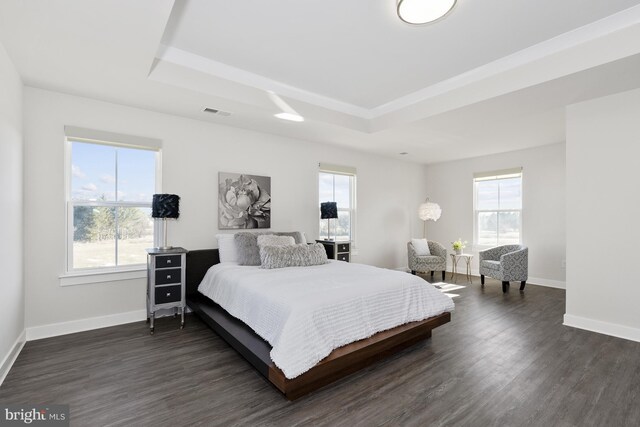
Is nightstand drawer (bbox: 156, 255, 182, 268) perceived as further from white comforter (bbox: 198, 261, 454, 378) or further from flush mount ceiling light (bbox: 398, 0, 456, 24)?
flush mount ceiling light (bbox: 398, 0, 456, 24)

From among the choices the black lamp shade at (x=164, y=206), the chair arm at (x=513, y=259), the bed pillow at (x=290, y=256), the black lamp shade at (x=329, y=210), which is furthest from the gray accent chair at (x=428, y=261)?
the black lamp shade at (x=164, y=206)

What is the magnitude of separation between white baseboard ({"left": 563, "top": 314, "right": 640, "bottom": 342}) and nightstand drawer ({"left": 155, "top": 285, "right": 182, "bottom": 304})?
180 inches

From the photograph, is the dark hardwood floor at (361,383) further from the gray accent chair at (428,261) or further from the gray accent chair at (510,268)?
the gray accent chair at (428,261)

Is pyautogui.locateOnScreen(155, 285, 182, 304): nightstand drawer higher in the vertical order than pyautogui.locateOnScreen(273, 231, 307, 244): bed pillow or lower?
lower

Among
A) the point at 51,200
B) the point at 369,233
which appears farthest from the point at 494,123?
the point at 51,200

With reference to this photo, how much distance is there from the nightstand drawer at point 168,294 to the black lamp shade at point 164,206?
0.83 metres

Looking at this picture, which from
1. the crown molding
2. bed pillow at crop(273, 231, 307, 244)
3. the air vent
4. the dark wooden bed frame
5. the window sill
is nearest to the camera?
the dark wooden bed frame

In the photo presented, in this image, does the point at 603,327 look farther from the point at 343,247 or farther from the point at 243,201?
the point at 243,201

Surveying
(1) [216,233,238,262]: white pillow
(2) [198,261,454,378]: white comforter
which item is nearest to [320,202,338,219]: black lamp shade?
(2) [198,261,454,378]: white comforter

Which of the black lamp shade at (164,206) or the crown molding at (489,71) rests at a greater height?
the crown molding at (489,71)

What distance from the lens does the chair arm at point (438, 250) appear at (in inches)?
250

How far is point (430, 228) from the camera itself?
25.4ft

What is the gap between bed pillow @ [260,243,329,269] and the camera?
364 centimetres

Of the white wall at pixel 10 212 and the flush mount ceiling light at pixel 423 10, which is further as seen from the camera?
the white wall at pixel 10 212
